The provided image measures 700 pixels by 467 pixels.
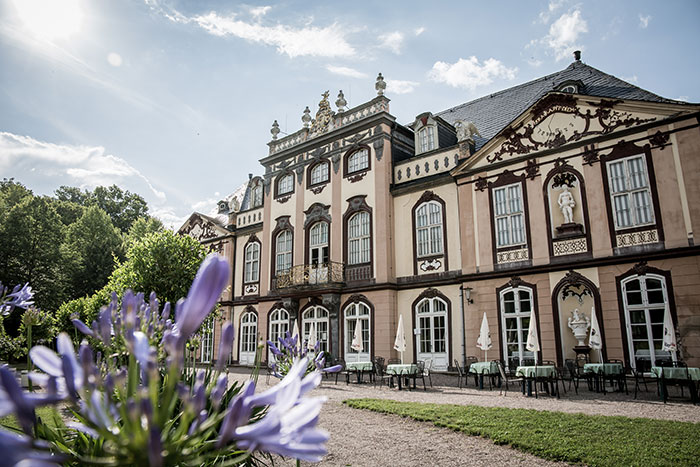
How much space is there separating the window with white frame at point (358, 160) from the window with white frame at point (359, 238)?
6.79 feet

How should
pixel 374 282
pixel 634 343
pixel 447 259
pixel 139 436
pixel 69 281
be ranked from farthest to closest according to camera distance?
pixel 69 281 < pixel 374 282 < pixel 447 259 < pixel 634 343 < pixel 139 436

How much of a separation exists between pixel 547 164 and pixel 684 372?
302 inches

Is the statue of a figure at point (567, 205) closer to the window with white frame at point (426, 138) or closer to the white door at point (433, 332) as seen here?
the white door at point (433, 332)

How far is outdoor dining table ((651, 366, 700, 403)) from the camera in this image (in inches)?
376

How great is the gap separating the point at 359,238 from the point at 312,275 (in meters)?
2.71

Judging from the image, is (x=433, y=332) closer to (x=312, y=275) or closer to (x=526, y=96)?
(x=312, y=275)

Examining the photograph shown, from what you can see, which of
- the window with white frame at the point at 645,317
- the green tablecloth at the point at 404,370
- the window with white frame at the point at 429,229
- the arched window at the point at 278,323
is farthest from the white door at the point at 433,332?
the arched window at the point at 278,323

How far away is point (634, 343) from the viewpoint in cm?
1294

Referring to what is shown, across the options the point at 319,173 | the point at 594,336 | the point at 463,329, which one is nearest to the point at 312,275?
the point at 319,173

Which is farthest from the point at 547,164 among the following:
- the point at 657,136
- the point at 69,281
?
the point at 69,281

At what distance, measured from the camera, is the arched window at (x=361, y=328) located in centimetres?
1858

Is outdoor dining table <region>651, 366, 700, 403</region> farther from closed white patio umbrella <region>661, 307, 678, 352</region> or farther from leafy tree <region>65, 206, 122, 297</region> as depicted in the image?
leafy tree <region>65, 206, 122, 297</region>

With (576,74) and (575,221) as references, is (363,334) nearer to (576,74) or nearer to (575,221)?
(575,221)

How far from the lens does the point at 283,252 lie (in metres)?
23.1
